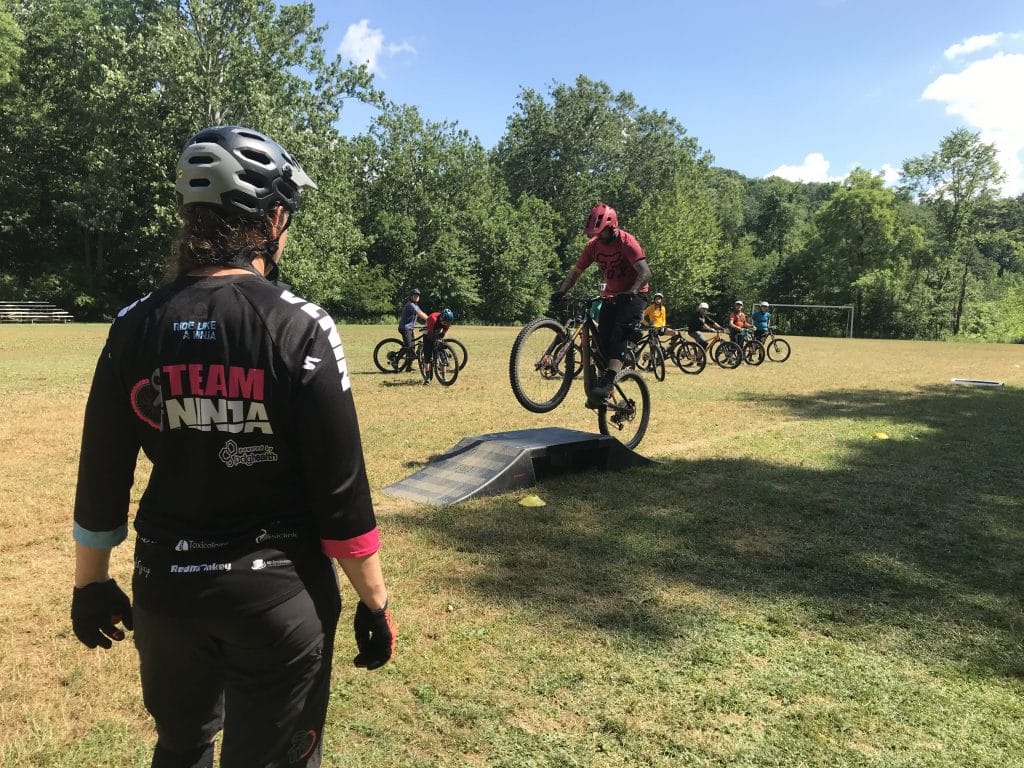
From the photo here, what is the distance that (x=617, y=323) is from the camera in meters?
7.08

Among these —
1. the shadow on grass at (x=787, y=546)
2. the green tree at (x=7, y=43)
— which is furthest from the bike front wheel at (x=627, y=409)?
the green tree at (x=7, y=43)

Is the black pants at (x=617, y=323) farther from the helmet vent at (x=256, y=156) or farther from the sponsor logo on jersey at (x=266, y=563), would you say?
the sponsor logo on jersey at (x=266, y=563)

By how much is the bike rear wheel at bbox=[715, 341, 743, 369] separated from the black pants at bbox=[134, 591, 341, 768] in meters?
18.2

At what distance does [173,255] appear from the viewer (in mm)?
1708

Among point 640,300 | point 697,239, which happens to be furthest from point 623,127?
point 640,300

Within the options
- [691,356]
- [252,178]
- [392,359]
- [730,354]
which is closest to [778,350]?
[730,354]

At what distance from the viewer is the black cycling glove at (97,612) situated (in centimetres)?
173

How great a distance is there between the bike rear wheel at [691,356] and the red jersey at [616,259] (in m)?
10.3

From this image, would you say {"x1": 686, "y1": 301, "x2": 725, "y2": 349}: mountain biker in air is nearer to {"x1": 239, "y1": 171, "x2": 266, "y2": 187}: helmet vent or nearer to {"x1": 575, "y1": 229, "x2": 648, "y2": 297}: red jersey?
{"x1": 575, "y1": 229, "x2": 648, "y2": 297}: red jersey

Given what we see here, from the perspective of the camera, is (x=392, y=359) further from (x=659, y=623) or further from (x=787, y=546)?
(x=659, y=623)

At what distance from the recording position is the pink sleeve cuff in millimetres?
1571

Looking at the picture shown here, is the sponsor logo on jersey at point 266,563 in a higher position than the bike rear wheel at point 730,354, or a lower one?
higher

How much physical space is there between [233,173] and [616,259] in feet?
18.2

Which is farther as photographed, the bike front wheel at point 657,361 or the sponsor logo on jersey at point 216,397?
the bike front wheel at point 657,361
